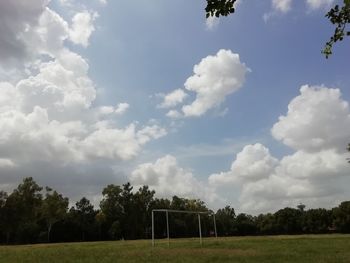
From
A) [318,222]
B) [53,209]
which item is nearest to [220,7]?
[53,209]

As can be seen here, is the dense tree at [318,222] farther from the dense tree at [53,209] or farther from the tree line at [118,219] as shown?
the dense tree at [53,209]

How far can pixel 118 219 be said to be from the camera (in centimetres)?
11188

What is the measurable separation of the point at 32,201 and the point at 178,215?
122ft

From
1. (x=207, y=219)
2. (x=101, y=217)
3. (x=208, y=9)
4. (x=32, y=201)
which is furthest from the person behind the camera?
(x=207, y=219)

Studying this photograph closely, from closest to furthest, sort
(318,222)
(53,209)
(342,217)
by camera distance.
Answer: (53,209)
(342,217)
(318,222)

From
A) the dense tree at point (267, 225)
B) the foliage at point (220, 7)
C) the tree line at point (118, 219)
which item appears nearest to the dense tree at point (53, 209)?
the tree line at point (118, 219)

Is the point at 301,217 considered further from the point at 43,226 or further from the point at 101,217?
the point at 43,226

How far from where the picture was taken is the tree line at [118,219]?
101 metres

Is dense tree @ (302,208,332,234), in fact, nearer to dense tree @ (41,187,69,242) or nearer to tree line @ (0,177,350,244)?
tree line @ (0,177,350,244)

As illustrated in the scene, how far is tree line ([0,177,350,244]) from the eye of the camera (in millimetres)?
101188

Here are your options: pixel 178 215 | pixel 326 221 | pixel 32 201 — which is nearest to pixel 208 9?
pixel 32 201

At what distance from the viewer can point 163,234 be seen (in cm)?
11162

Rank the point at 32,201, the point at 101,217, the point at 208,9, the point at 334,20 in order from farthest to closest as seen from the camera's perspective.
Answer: the point at 101,217 → the point at 32,201 → the point at 334,20 → the point at 208,9

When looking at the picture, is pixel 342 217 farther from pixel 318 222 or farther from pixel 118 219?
pixel 118 219
